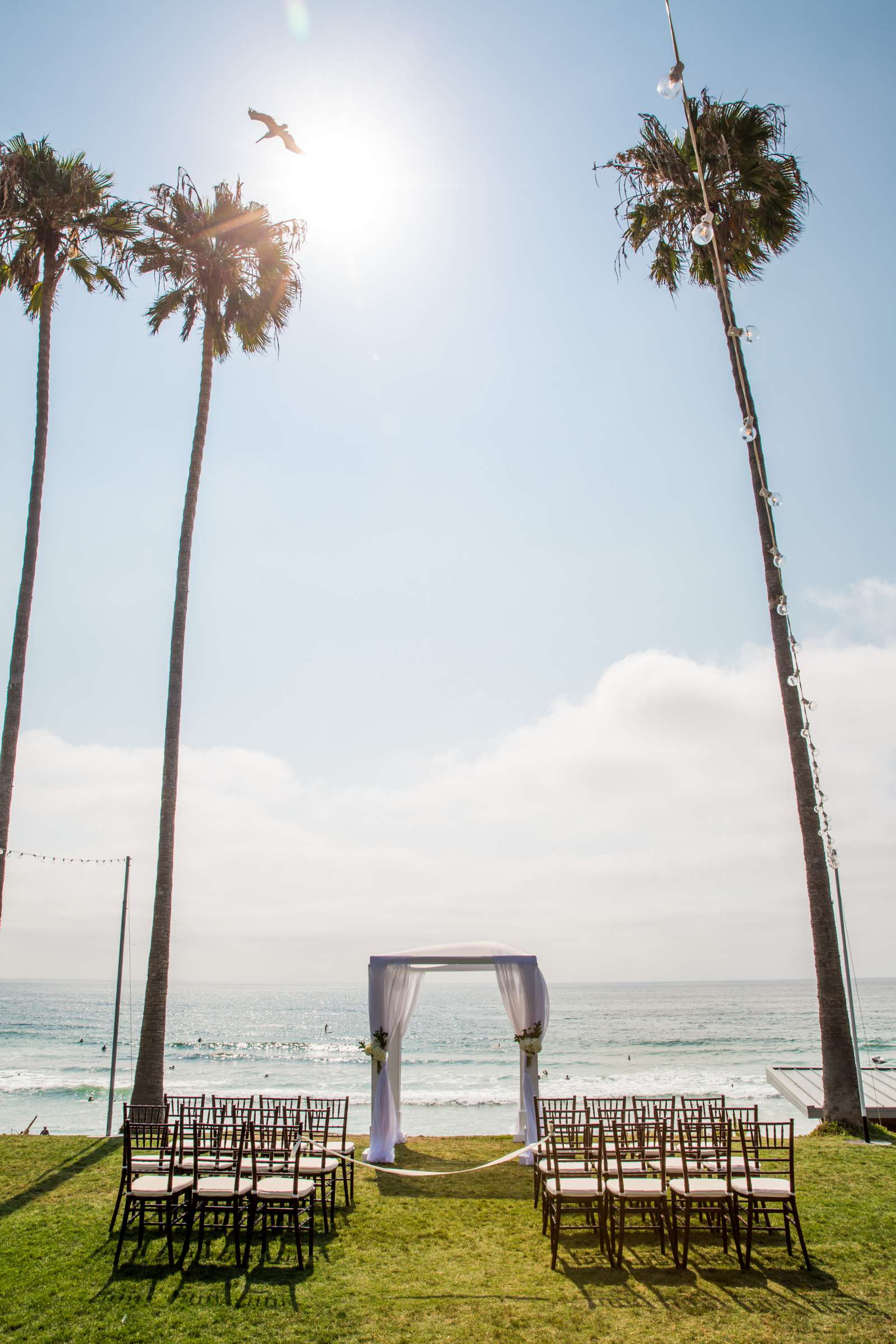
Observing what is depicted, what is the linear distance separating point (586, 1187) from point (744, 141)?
14.3 metres

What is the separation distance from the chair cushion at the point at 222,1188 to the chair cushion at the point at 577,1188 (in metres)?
2.44

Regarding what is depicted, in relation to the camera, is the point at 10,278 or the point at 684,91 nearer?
the point at 684,91

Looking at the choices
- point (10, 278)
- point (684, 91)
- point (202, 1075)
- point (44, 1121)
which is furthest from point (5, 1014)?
point (684, 91)

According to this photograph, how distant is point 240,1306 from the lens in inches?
219

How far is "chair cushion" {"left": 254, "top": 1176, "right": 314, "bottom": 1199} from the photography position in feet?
21.8

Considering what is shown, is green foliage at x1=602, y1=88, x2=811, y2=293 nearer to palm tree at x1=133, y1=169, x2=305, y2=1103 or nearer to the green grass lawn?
palm tree at x1=133, y1=169, x2=305, y2=1103

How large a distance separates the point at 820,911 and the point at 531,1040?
14.7 feet

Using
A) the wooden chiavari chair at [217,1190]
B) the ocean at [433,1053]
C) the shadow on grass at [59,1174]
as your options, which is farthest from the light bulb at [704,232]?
the ocean at [433,1053]

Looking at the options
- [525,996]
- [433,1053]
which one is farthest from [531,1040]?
[433,1053]

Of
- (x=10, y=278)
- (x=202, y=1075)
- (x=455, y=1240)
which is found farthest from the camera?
(x=202, y=1075)

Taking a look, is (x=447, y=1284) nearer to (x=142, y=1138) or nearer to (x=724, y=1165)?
(x=724, y=1165)

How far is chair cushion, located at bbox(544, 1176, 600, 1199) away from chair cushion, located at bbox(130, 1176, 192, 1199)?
2.95 meters

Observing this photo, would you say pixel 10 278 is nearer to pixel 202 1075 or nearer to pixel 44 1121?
pixel 44 1121

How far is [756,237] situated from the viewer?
13758 millimetres
